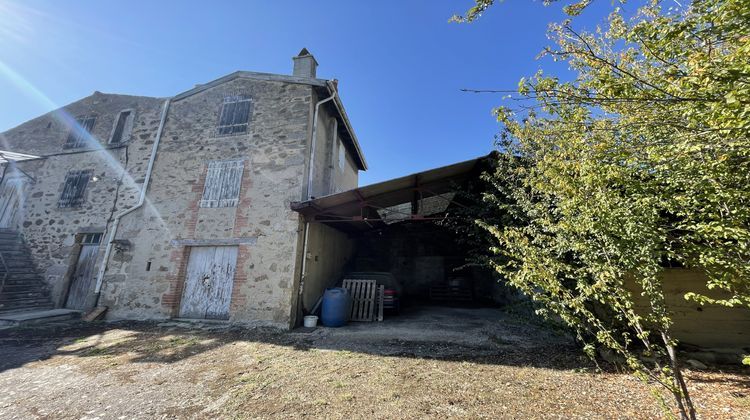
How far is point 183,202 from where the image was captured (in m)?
8.07

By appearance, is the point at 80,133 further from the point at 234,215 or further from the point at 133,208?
the point at 234,215

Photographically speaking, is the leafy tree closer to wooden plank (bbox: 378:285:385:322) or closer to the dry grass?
the dry grass

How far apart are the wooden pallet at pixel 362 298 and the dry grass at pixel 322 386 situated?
282cm

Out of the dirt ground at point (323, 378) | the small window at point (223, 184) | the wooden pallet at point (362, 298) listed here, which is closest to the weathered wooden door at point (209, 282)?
the dirt ground at point (323, 378)

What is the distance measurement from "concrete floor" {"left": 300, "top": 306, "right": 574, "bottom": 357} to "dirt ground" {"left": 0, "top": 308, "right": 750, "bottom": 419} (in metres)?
0.04

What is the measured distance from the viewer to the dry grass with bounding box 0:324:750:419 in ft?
9.66

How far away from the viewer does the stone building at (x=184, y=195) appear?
7215mm

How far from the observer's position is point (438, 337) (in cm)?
579

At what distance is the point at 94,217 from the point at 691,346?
48.1ft

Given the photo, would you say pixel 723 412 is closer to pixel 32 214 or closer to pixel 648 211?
pixel 648 211

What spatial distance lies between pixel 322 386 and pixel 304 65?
9.03m

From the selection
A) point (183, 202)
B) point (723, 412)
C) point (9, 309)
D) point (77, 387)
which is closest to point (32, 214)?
point (9, 309)

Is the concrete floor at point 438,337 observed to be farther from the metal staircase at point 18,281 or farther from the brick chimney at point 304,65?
the metal staircase at point 18,281

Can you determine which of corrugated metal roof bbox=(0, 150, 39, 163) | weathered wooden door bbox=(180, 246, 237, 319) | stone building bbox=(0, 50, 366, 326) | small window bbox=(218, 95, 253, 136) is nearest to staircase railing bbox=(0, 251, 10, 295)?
stone building bbox=(0, 50, 366, 326)
